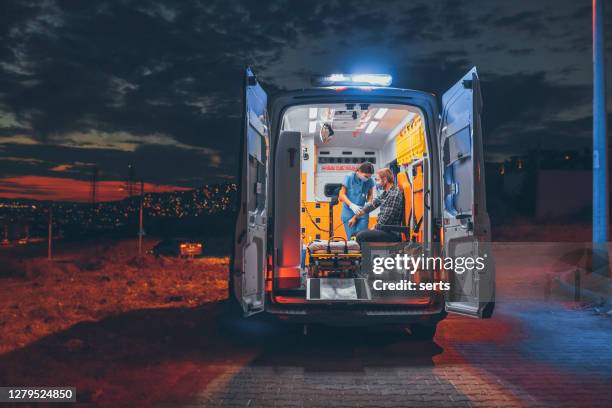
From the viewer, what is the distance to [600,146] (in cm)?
1133

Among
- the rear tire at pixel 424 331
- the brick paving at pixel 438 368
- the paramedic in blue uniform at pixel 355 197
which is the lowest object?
the brick paving at pixel 438 368

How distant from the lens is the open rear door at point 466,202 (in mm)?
5680

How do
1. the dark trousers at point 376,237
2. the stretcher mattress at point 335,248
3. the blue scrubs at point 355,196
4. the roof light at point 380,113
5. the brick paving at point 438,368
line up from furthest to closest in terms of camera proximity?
the blue scrubs at point 355,196 → the roof light at point 380,113 → the stretcher mattress at point 335,248 → the dark trousers at point 376,237 → the brick paving at point 438,368

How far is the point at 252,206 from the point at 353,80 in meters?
1.76

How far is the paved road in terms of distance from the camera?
4.88 metres

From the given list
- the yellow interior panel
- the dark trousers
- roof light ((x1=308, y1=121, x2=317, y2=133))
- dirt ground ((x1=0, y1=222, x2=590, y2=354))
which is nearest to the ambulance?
the dark trousers

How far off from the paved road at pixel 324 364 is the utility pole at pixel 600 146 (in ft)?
9.15

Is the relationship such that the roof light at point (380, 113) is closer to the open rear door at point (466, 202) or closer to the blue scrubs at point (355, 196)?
the blue scrubs at point (355, 196)

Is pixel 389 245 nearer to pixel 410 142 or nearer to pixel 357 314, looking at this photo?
pixel 357 314

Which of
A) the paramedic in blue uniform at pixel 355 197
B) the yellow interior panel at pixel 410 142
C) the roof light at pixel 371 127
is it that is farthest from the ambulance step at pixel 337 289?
the roof light at pixel 371 127

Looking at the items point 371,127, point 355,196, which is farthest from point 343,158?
point 371,127

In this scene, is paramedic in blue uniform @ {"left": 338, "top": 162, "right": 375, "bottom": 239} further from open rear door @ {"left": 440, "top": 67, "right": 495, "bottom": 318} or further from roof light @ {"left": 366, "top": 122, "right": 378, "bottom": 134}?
open rear door @ {"left": 440, "top": 67, "right": 495, "bottom": 318}

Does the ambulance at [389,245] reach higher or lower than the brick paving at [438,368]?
higher

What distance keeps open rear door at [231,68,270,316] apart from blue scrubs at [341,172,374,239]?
4204 mm
